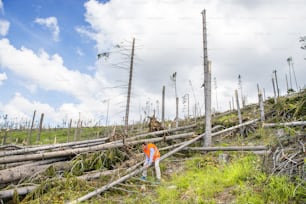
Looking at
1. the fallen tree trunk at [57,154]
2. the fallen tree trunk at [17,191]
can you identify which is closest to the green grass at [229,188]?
the fallen tree trunk at [57,154]

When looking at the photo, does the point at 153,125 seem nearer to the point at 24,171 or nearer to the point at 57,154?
the point at 57,154

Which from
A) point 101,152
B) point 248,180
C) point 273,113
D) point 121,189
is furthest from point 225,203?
point 273,113

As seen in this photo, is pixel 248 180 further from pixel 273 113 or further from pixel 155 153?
pixel 273 113

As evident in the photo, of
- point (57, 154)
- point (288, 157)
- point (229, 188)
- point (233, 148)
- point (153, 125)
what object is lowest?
point (229, 188)

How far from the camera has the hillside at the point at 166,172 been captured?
12.3 ft

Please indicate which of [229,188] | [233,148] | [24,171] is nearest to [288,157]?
[229,188]

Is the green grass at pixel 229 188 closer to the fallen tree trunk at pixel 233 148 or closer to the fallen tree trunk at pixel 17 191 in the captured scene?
the fallen tree trunk at pixel 233 148

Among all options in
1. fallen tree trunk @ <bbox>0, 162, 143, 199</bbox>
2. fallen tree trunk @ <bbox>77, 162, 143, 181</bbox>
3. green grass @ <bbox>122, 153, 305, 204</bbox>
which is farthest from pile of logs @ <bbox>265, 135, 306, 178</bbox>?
fallen tree trunk @ <bbox>0, 162, 143, 199</bbox>

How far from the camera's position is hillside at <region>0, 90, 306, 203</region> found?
375 centimetres

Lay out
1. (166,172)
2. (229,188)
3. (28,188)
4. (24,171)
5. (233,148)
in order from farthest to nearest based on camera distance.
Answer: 1. (233,148)
2. (166,172)
3. (24,171)
4. (28,188)
5. (229,188)

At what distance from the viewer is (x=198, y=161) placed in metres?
6.45

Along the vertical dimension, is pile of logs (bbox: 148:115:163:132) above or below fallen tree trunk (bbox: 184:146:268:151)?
above

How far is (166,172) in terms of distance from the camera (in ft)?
20.8

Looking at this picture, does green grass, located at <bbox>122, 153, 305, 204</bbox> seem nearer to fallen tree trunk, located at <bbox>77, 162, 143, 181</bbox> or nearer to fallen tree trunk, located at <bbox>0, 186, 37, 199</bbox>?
fallen tree trunk, located at <bbox>77, 162, 143, 181</bbox>
